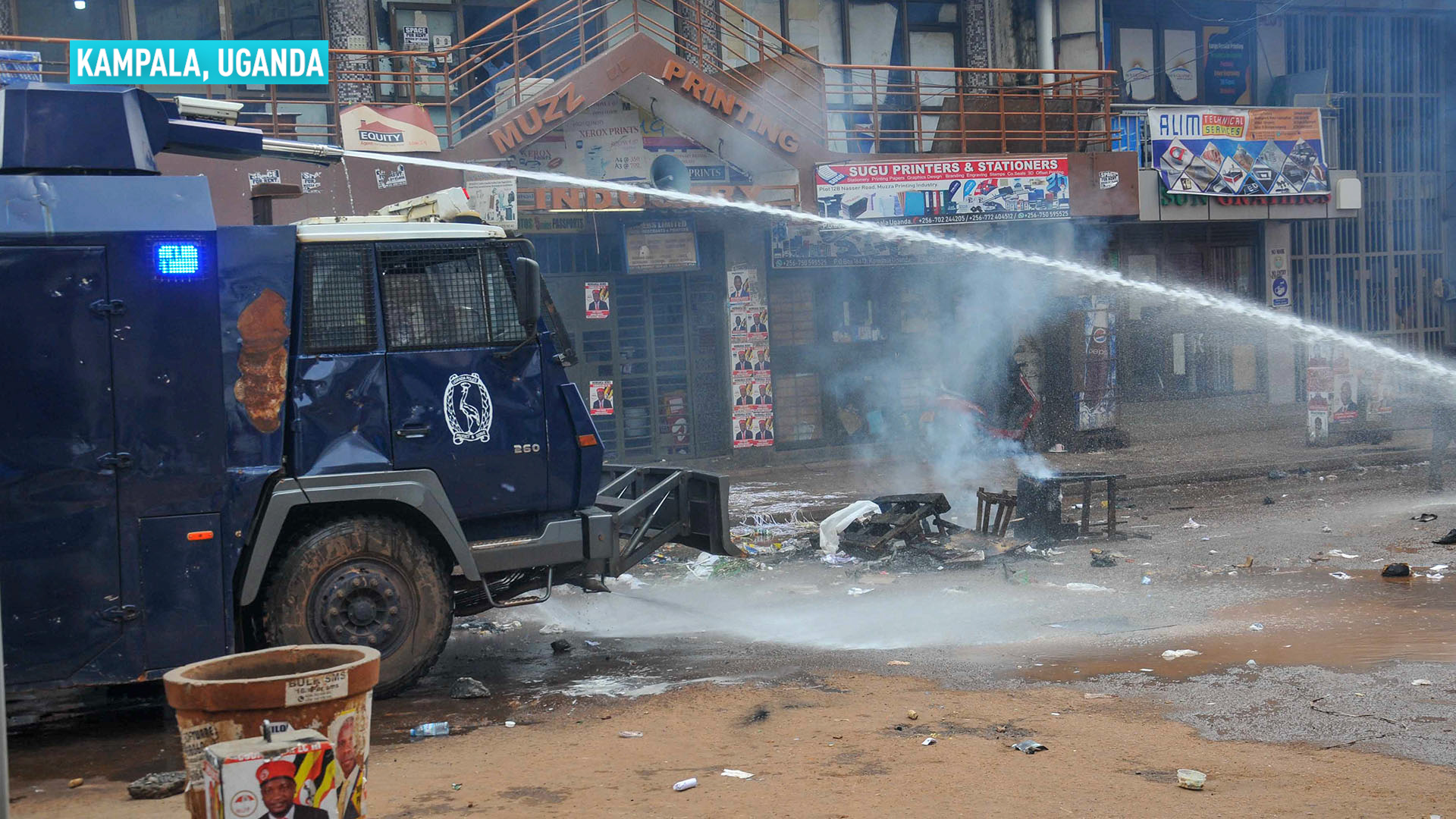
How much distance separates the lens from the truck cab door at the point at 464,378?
6668 mm

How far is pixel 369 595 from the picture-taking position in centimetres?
660

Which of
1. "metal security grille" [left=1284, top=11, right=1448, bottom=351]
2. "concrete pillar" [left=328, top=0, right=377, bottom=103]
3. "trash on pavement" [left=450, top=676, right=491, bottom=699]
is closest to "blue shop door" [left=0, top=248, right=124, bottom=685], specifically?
"trash on pavement" [left=450, top=676, right=491, bottom=699]

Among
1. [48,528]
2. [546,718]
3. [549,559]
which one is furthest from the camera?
[549,559]

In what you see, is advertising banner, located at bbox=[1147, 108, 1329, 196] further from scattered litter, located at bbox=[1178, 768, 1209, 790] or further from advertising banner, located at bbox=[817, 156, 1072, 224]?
scattered litter, located at bbox=[1178, 768, 1209, 790]

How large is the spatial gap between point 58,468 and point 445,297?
2098mm

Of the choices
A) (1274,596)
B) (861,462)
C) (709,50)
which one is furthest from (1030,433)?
(1274,596)

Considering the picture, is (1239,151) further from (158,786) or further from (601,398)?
(158,786)

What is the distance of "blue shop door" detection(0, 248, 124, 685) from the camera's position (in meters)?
5.73

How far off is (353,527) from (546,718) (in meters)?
1.44

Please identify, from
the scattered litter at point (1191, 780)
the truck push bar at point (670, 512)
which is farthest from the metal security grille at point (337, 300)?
the scattered litter at point (1191, 780)

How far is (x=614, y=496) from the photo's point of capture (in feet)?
26.9

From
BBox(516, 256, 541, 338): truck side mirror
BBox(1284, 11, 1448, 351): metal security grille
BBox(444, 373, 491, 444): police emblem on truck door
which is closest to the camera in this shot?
BBox(516, 256, 541, 338): truck side mirror

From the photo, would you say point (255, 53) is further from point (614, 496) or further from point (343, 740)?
point (343, 740)

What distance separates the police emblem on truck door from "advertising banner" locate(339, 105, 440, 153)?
7.91 meters
